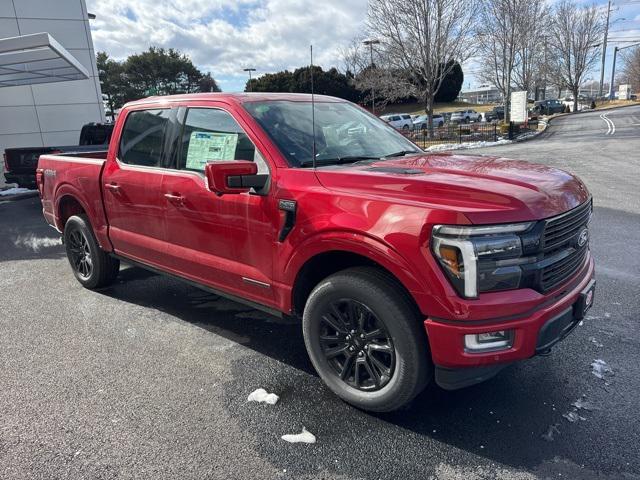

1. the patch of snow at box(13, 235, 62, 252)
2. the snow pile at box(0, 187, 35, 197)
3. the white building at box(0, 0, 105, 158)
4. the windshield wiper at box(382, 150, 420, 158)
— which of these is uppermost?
the white building at box(0, 0, 105, 158)

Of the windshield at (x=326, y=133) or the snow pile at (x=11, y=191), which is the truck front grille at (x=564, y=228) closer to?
the windshield at (x=326, y=133)

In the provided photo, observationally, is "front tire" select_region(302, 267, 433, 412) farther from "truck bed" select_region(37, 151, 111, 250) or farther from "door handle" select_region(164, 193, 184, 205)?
"truck bed" select_region(37, 151, 111, 250)

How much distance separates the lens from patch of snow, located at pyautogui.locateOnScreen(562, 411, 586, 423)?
9.31 ft

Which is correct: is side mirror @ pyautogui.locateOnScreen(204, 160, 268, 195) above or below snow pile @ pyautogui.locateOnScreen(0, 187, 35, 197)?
above

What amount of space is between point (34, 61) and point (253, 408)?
45.2 ft

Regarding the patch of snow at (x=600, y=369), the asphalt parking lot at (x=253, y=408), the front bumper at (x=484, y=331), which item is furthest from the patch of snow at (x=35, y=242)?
the patch of snow at (x=600, y=369)

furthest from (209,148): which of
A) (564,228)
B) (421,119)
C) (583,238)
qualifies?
(421,119)

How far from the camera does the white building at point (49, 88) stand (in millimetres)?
17812

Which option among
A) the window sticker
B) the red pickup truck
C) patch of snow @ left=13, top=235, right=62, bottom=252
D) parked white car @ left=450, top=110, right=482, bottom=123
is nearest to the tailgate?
patch of snow @ left=13, top=235, right=62, bottom=252

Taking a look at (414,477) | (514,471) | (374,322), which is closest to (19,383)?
(374,322)

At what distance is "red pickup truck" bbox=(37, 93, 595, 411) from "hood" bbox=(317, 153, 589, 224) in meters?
0.01

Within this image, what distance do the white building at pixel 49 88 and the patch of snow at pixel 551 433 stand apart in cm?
1747

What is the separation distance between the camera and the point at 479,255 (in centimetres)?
240

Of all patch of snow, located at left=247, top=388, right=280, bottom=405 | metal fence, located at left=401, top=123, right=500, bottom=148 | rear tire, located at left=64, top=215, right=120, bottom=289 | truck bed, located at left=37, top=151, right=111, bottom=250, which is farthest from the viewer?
metal fence, located at left=401, top=123, right=500, bottom=148
